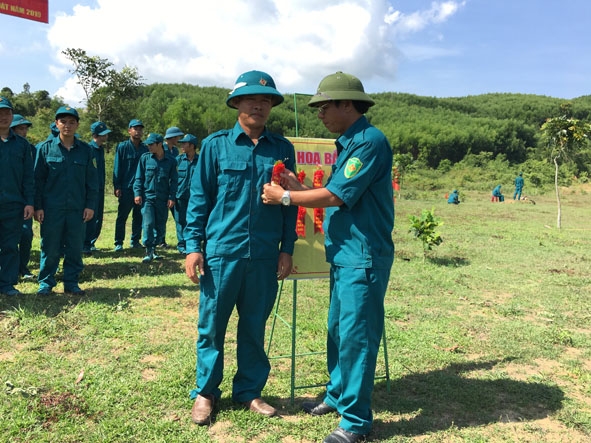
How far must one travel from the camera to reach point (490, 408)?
3.15 metres

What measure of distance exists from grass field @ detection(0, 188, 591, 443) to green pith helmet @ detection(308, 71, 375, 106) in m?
1.97

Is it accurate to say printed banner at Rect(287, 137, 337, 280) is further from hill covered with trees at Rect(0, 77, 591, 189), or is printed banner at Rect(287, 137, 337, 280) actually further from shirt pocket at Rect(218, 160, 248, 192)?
hill covered with trees at Rect(0, 77, 591, 189)

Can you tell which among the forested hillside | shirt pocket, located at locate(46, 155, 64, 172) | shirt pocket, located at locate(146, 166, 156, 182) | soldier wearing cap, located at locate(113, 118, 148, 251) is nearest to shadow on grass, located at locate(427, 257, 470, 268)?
shirt pocket, located at locate(146, 166, 156, 182)

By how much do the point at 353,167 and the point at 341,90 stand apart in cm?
46

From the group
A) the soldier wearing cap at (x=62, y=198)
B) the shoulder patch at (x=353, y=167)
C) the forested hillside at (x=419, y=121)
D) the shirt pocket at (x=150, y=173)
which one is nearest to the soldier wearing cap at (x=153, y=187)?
the shirt pocket at (x=150, y=173)

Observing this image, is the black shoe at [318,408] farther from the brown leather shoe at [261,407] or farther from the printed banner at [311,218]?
the printed banner at [311,218]

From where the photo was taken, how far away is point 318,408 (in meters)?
2.92

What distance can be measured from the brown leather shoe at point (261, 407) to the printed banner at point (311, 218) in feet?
2.79

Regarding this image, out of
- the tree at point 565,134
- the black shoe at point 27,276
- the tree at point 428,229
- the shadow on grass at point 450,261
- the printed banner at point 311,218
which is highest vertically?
the tree at point 565,134

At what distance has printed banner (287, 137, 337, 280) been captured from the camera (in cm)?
324

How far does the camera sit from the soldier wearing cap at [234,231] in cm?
267

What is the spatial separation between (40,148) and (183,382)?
3.29 metres

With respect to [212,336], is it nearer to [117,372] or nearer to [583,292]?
[117,372]

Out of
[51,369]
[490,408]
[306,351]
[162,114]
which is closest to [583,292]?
[490,408]
